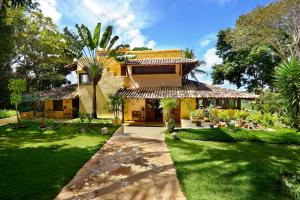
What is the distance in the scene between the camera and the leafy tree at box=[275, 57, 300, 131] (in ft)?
25.0

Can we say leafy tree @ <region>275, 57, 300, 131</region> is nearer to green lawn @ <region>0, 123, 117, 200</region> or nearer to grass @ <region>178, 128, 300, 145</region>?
green lawn @ <region>0, 123, 117, 200</region>

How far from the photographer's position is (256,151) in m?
13.6

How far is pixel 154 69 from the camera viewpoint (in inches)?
1083

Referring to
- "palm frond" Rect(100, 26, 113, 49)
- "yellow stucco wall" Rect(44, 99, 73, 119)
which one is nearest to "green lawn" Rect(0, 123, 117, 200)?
"palm frond" Rect(100, 26, 113, 49)

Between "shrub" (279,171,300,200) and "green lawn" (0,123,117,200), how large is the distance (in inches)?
285

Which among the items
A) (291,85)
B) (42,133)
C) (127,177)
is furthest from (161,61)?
(291,85)

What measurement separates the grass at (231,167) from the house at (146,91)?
1000 cm

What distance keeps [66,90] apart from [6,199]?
2521 cm

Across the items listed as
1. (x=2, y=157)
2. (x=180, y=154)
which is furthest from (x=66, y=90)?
(x=180, y=154)

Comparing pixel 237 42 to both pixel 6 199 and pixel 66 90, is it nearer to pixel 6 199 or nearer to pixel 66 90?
pixel 66 90

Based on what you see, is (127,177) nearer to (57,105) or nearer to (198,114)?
(198,114)

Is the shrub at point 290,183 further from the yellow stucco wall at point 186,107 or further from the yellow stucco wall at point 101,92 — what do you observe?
the yellow stucco wall at point 101,92

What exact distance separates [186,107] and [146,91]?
4460 millimetres

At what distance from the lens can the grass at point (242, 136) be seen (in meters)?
16.3
